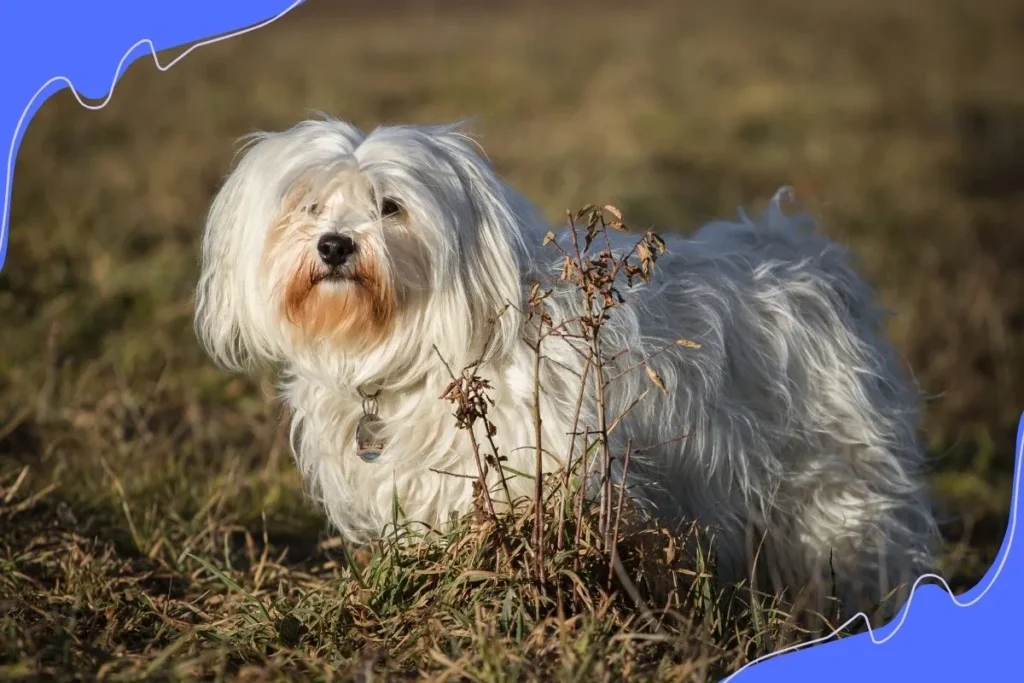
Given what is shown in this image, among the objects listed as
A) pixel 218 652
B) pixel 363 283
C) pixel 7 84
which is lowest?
pixel 218 652

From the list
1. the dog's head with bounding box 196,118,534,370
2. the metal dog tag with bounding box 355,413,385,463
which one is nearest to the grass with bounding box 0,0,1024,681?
the metal dog tag with bounding box 355,413,385,463

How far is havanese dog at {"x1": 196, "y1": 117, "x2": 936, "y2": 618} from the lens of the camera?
388 centimetres

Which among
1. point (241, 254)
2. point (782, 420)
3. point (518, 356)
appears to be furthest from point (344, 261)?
point (782, 420)

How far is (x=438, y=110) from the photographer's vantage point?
10609 mm

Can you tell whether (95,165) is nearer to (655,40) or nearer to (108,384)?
(108,384)

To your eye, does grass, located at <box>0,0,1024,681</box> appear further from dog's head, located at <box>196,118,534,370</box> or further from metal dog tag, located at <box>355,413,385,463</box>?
dog's head, located at <box>196,118,534,370</box>

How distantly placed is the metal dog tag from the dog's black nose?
56 centimetres

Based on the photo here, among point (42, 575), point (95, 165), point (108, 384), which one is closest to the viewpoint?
point (42, 575)

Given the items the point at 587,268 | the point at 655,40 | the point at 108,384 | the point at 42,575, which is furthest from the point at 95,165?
the point at 655,40

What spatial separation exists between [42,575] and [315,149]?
161 cm

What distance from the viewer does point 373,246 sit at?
3.78 m

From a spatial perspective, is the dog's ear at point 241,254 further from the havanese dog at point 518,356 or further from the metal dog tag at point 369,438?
the metal dog tag at point 369,438

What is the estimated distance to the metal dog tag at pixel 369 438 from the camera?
13.3 feet

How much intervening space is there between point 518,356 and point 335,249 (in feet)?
2.02
